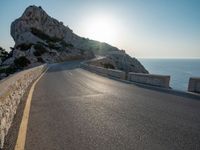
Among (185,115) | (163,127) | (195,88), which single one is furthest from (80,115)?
(195,88)

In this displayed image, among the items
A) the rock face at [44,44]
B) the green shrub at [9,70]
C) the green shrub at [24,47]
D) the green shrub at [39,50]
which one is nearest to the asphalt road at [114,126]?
the green shrub at [9,70]

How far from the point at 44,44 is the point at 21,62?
23.6 meters

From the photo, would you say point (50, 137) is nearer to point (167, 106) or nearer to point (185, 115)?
Answer: point (185, 115)

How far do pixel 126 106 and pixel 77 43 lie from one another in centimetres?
14307

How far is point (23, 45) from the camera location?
263ft

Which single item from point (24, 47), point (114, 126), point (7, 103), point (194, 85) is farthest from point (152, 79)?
point (24, 47)

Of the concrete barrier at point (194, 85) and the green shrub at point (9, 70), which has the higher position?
the concrete barrier at point (194, 85)

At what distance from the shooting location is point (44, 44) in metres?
87.8

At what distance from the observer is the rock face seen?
71.9 meters

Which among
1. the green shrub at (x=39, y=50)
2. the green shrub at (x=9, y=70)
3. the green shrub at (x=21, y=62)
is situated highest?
the green shrub at (x=39, y=50)

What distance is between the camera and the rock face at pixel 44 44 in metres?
71.9

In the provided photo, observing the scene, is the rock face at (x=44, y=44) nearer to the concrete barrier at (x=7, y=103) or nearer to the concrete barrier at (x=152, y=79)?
the concrete barrier at (x=152, y=79)

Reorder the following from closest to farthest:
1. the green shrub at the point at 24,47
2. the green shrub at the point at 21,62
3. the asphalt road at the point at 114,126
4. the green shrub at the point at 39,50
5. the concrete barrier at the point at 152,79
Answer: the asphalt road at the point at 114,126, the concrete barrier at the point at 152,79, the green shrub at the point at 21,62, the green shrub at the point at 39,50, the green shrub at the point at 24,47

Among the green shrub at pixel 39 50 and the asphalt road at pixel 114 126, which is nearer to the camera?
the asphalt road at pixel 114 126
